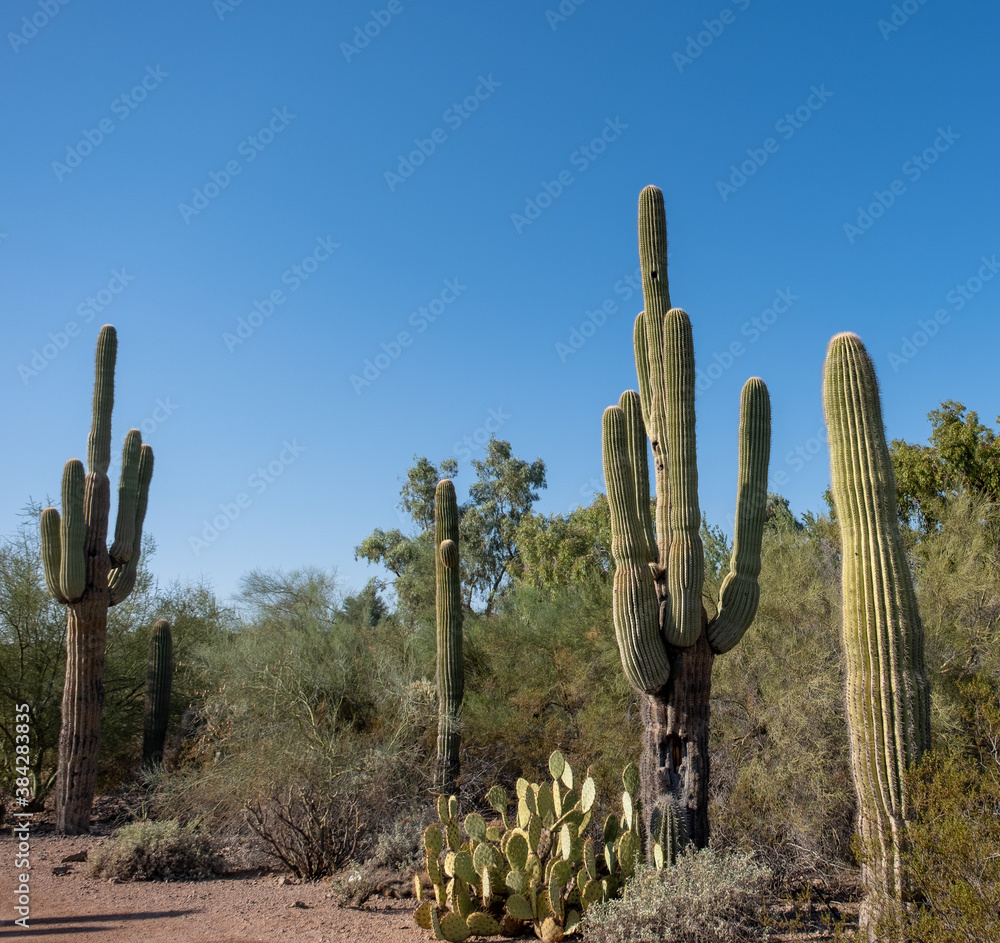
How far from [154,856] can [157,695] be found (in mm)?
4642

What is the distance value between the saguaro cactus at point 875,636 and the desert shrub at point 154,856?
20.8 feet

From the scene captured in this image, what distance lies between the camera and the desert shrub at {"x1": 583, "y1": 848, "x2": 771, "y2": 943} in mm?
4980

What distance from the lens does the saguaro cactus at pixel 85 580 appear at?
33.0ft

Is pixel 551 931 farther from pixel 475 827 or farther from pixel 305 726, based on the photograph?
pixel 305 726

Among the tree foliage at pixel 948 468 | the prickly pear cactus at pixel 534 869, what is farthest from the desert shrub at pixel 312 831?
the tree foliage at pixel 948 468

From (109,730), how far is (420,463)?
16.3 metres

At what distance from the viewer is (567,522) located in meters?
22.3

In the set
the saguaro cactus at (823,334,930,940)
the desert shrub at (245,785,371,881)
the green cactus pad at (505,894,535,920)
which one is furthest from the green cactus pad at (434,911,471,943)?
the saguaro cactus at (823,334,930,940)

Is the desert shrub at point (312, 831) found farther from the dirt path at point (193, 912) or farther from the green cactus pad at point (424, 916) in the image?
the green cactus pad at point (424, 916)

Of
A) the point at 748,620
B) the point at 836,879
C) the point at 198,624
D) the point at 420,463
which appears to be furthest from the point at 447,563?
the point at 420,463

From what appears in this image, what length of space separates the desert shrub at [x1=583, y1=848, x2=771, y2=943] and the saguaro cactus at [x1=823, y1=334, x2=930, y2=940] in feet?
2.65

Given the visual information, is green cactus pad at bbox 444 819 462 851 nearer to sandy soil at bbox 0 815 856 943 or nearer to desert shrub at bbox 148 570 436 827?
sandy soil at bbox 0 815 856 943

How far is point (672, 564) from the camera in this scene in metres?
6.42

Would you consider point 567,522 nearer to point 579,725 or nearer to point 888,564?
point 579,725
